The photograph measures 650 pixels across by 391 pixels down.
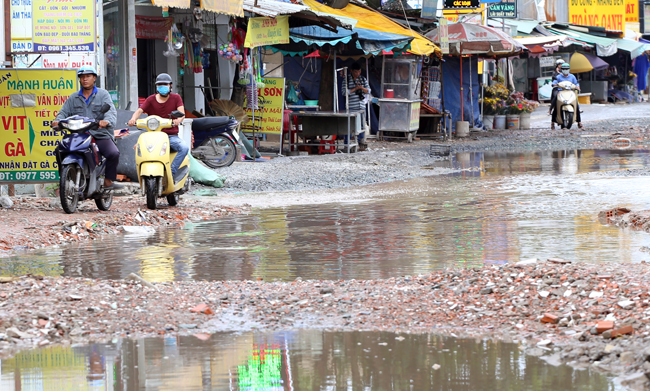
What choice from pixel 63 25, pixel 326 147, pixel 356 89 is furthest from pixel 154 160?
pixel 356 89

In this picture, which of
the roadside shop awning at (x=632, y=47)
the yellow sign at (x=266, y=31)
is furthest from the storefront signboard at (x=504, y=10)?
the yellow sign at (x=266, y=31)

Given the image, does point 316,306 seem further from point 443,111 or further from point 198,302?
point 443,111

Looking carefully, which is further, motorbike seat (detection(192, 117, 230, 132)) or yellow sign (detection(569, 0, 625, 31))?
yellow sign (detection(569, 0, 625, 31))

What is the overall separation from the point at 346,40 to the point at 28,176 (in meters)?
10.0

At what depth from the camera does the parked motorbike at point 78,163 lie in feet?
34.2

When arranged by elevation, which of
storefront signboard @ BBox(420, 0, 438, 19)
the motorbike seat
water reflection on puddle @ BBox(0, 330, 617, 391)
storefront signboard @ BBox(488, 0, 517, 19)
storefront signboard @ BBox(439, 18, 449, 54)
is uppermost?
storefront signboard @ BBox(488, 0, 517, 19)

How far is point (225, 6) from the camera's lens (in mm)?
16375

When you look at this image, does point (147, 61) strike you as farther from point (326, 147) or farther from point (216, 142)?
point (326, 147)

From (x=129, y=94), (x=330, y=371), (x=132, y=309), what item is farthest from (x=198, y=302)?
(x=129, y=94)

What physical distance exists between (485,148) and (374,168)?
6979mm

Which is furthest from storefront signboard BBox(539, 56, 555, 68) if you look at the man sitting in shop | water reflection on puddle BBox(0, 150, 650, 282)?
water reflection on puddle BBox(0, 150, 650, 282)

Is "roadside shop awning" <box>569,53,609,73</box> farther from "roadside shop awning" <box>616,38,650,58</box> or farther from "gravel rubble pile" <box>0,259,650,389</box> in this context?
"gravel rubble pile" <box>0,259,650,389</box>

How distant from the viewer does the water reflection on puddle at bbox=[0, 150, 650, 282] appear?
24.1 ft

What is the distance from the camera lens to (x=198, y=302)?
5.86 m
